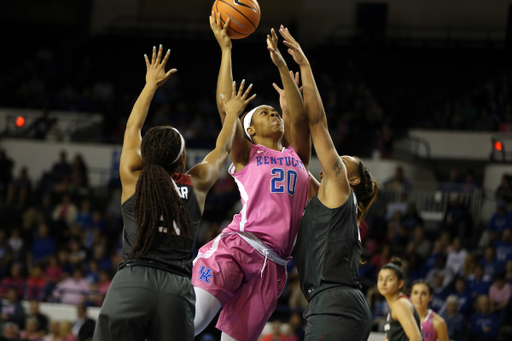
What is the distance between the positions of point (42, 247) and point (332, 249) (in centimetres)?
1033

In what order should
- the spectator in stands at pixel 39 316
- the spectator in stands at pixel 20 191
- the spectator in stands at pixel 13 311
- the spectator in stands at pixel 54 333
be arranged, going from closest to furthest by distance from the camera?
1. the spectator in stands at pixel 54 333
2. the spectator in stands at pixel 39 316
3. the spectator in stands at pixel 13 311
4. the spectator in stands at pixel 20 191

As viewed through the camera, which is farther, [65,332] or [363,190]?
[65,332]

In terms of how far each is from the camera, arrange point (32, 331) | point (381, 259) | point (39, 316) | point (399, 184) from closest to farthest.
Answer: point (32, 331)
point (39, 316)
point (381, 259)
point (399, 184)

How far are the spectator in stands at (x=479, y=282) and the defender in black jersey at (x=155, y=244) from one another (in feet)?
23.8

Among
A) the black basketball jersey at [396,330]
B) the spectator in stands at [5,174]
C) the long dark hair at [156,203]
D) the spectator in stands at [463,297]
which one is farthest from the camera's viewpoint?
the spectator in stands at [5,174]

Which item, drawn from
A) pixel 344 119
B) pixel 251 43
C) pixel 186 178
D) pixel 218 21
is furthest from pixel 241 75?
pixel 186 178

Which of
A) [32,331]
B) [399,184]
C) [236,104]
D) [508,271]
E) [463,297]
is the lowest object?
[32,331]

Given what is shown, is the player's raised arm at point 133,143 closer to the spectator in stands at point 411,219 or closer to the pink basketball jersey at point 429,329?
the pink basketball jersey at point 429,329

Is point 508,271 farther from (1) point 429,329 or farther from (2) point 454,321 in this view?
(1) point 429,329

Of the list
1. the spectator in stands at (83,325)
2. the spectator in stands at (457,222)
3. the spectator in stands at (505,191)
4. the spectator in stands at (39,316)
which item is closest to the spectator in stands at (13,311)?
the spectator in stands at (39,316)

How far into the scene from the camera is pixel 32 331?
33.9 ft

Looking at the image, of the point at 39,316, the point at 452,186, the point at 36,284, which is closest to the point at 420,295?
the point at 39,316

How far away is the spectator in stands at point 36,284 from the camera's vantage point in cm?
1159

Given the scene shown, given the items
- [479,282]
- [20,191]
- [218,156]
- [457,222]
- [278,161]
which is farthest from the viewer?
[20,191]
